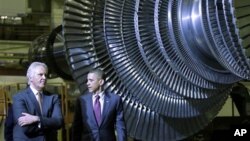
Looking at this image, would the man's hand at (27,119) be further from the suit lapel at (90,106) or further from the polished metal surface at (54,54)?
the polished metal surface at (54,54)

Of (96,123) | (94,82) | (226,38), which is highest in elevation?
(226,38)

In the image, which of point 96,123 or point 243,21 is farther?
point 96,123

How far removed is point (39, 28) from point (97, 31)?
5.68 meters

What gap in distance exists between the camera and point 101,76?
1495 millimetres

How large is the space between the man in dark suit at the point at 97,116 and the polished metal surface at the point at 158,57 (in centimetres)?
28

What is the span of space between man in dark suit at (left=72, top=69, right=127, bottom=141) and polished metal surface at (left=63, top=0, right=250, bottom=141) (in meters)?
0.28

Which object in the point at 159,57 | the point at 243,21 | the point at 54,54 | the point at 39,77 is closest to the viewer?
the point at 243,21

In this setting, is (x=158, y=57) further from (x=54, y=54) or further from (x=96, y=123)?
(x=54, y=54)

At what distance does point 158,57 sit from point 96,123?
0.36 metres

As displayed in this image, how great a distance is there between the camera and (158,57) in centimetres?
174

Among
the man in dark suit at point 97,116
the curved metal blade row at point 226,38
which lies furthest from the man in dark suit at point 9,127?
the curved metal blade row at point 226,38

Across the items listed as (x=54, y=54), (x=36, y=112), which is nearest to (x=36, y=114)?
(x=36, y=112)

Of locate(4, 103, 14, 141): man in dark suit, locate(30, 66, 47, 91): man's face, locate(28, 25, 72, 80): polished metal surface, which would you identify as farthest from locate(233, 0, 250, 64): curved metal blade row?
locate(28, 25, 72, 80): polished metal surface

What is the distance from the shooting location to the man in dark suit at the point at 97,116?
4.94 ft
